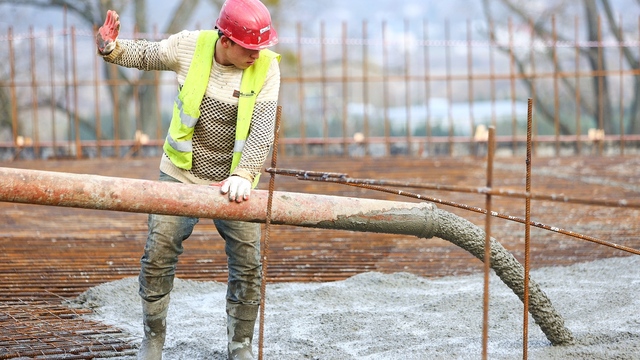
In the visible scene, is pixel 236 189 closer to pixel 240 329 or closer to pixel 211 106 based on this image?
pixel 211 106

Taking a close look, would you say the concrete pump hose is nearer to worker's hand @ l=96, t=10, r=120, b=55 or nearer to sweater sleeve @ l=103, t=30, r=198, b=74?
sweater sleeve @ l=103, t=30, r=198, b=74

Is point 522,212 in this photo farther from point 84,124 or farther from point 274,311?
point 84,124

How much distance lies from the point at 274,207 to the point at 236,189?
0.15 meters

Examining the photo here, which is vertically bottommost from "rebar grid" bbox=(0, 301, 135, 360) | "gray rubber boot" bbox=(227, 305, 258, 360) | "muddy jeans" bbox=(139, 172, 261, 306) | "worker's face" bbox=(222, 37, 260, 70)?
"rebar grid" bbox=(0, 301, 135, 360)

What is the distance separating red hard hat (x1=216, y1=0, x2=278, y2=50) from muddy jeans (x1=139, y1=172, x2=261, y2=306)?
2.09 ft

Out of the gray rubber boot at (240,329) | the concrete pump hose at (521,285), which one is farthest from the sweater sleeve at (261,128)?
the concrete pump hose at (521,285)

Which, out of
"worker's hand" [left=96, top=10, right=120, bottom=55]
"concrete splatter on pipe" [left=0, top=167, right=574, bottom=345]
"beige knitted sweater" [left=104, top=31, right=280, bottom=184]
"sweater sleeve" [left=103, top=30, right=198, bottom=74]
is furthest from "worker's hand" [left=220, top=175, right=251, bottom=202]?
"worker's hand" [left=96, top=10, right=120, bottom=55]

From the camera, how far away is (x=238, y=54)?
3.36m

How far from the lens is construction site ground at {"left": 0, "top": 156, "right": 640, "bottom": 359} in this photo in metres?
4.12

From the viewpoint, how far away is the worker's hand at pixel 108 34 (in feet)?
10.9

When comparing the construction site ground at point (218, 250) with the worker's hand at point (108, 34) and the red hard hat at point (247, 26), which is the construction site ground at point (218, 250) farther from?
the red hard hat at point (247, 26)

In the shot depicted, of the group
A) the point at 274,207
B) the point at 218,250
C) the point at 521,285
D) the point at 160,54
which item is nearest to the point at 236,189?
the point at 274,207

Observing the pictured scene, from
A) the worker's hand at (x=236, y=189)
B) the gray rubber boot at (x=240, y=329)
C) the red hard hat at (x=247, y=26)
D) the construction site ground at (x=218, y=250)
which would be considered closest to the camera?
the worker's hand at (x=236, y=189)

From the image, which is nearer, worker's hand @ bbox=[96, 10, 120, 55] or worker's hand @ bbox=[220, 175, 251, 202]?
worker's hand @ bbox=[220, 175, 251, 202]
